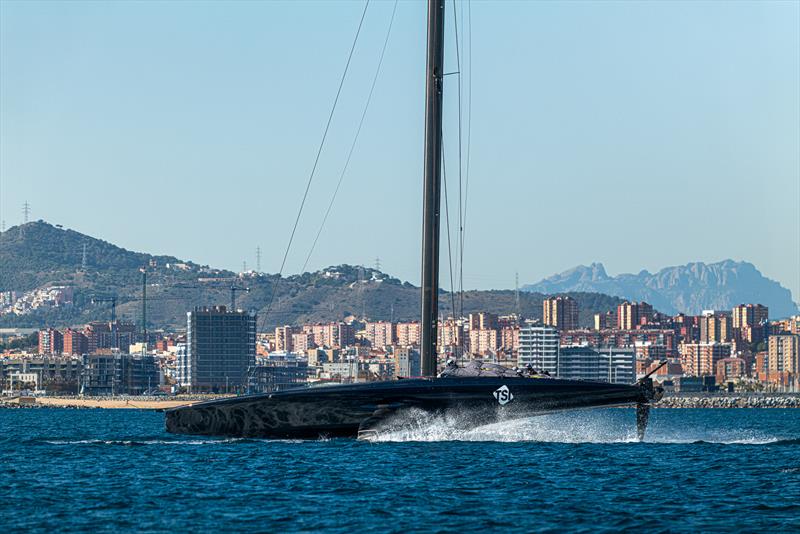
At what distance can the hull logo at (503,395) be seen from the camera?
28.5 metres

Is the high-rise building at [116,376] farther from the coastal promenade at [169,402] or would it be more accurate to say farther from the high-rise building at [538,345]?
the high-rise building at [538,345]

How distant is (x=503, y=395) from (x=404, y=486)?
18.4ft

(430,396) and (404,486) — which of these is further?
(430,396)

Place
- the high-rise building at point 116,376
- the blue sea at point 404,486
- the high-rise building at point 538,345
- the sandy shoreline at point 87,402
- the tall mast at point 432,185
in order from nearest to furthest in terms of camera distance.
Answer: the blue sea at point 404,486 → the tall mast at point 432,185 → the sandy shoreline at point 87,402 → the high-rise building at point 116,376 → the high-rise building at point 538,345

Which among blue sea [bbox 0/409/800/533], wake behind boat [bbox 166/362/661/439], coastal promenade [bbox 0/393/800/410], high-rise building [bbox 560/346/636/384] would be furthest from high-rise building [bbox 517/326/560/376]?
wake behind boat [bbox 166/362/661/439]

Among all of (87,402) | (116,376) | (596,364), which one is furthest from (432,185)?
(116,376)

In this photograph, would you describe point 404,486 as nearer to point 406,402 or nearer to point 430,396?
point 430,396

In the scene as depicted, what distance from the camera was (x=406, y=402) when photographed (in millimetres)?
28656

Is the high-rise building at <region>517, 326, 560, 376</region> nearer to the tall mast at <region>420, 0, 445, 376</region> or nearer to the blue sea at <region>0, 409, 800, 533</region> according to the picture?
the blue sea at <region>0, 409, 800, 533</region>

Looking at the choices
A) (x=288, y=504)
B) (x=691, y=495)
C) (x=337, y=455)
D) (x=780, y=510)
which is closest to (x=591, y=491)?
(x=691, y=495)

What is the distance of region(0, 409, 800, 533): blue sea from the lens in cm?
1975

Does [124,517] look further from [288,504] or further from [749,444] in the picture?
[749,444]

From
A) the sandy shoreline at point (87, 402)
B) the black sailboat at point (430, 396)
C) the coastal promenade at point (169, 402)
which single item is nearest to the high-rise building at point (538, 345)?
the coastal promenade at point (169, 402)

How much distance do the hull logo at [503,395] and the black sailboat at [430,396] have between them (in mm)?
19
